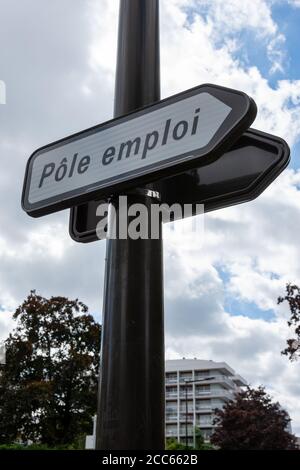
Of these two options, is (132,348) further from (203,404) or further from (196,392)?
(196,392)

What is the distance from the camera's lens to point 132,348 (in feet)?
4.72

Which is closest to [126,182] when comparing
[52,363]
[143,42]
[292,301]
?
[143,42]

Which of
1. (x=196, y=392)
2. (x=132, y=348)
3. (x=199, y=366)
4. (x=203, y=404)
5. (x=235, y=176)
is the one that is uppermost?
(x=199, y=366)

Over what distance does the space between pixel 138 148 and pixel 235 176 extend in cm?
37

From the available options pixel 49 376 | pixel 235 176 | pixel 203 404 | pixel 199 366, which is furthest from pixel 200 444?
pixel 235 176

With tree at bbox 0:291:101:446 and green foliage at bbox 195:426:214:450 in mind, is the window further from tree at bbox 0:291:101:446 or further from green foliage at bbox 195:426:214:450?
tree at bbox 0:291:101:446

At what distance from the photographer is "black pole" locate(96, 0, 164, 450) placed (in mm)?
1369

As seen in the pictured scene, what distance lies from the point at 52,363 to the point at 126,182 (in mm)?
31978

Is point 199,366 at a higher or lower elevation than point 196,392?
higher

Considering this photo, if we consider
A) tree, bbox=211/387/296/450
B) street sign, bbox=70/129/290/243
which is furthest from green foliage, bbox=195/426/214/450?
street sign, bbox=70/129/290/243

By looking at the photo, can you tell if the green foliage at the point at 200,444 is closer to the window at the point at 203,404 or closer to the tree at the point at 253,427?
the tree at the point at 253,427

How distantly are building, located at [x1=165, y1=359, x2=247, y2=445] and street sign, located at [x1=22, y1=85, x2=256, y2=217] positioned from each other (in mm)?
80468

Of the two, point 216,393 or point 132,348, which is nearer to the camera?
point 132,348

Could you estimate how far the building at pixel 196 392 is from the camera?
81.9 m
